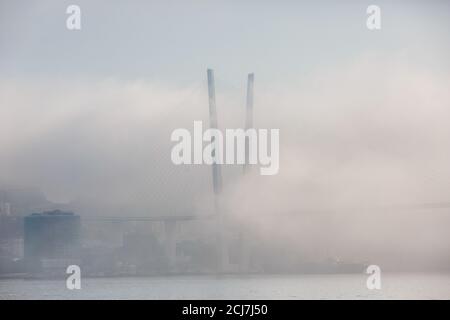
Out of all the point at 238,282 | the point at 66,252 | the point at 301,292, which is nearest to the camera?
the point at 66,252

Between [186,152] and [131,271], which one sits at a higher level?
[186,152]

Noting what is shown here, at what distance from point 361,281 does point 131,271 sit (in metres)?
3.60

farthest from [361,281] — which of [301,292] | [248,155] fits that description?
[301,292]

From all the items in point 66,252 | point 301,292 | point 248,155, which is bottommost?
point 301,292
